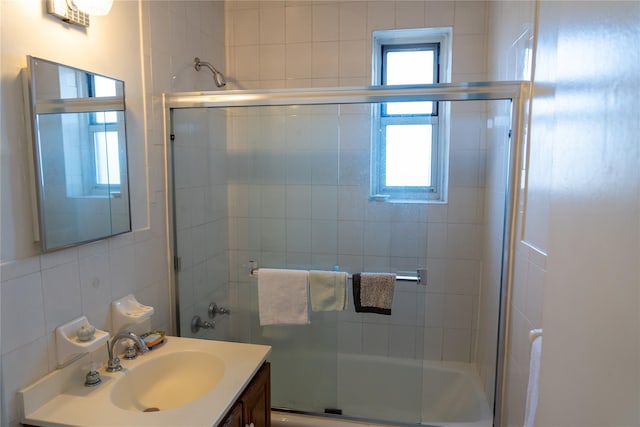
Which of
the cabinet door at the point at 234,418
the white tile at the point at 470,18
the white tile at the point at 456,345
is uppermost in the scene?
the white tile at the point at 470,18

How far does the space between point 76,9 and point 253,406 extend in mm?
1526

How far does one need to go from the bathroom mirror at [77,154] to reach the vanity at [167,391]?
482mm

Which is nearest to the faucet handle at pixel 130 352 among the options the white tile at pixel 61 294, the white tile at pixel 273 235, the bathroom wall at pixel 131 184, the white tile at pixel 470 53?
the bathroom wall at pixel 131 184

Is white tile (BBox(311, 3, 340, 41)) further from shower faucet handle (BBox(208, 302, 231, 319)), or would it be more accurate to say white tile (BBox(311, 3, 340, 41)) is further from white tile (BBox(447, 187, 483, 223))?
shower faucet handle (BBox(208, 302, 231, 319))

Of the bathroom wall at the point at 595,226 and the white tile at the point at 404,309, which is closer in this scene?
the bathroom wall at the point at 595,226

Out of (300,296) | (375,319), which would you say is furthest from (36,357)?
(375,319)

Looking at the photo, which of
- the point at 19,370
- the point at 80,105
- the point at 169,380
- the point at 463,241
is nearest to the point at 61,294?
the point at 19,370

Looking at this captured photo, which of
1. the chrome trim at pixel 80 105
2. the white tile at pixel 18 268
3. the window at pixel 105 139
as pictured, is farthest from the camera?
the window at pixel 105 139

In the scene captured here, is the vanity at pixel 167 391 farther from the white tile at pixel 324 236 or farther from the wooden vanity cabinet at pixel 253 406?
the white tile at pixel 324 236

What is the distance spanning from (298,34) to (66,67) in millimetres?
1576

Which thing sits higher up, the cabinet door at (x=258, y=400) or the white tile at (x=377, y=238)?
the white tile at (x=377, y=238)

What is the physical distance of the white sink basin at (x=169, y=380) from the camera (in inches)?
54.4

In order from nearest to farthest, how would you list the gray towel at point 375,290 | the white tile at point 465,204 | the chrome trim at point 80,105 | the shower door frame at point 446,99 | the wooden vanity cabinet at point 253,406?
the chrome trim at point 80,105, the wooden vanity cabinet at point 253,406, the shower door frame at point 446,99, the gray towel at point 375,290, the white tile at point 465,204

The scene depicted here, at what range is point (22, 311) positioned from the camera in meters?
1.12
